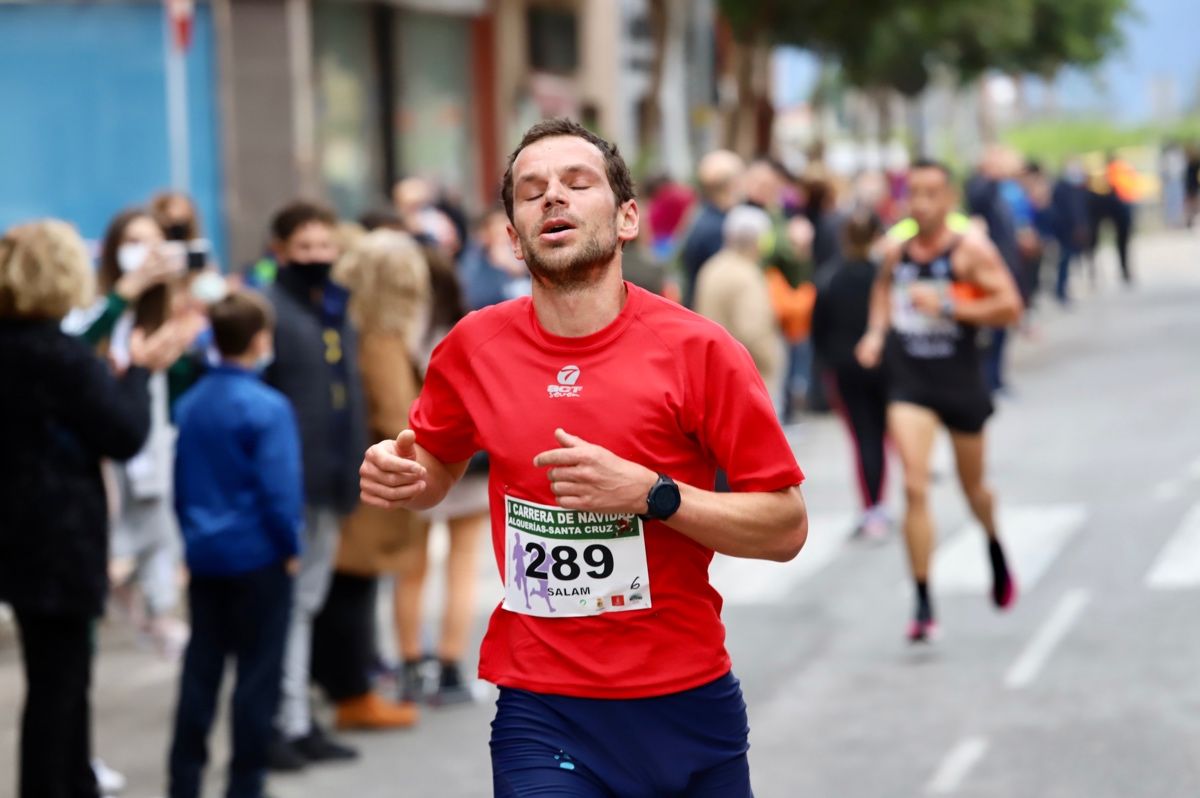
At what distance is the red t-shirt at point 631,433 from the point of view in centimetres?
446

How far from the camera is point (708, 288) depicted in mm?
14492

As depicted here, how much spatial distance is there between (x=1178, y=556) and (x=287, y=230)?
5808 millimetres

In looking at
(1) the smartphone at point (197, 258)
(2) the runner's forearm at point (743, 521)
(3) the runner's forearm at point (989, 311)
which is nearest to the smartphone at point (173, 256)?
(1) the smartphone at point (197, 258)

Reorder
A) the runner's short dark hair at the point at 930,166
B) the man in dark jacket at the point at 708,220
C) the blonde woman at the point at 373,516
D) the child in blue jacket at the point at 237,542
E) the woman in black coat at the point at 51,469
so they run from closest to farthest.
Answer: the woman in black coat at the point at 51,469 < the child in blue jacket at the point at 237,542 < the blonde woman at the point at 373,516 < the runner's short dark hair at the point at 930,166 < the man in dark jacket at the point at 708,220

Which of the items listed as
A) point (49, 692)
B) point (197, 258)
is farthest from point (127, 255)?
point (49, 692)

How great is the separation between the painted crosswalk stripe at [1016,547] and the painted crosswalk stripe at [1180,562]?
22.8 inches

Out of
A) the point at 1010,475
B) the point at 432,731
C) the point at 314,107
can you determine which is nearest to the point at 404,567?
the point at 432,731

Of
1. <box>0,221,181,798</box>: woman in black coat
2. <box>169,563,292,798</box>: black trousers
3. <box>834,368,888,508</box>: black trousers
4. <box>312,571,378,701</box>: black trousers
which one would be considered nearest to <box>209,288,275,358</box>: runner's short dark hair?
<box>0,221,181,798</box>: woman in black coat

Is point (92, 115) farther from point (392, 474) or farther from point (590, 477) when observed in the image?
point (590, 477)

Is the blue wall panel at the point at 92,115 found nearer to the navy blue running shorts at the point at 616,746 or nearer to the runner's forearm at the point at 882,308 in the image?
the runner's forearm at the point at 882,308

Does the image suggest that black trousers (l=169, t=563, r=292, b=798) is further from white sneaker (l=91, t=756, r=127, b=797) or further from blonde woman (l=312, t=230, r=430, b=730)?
blonde woman (l=312, t=230, r=430, b=730)

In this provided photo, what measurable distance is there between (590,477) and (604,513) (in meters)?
0.26

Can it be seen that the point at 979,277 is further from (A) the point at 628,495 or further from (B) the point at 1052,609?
(A) the point at 628,495

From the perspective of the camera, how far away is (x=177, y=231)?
11.0 meters
